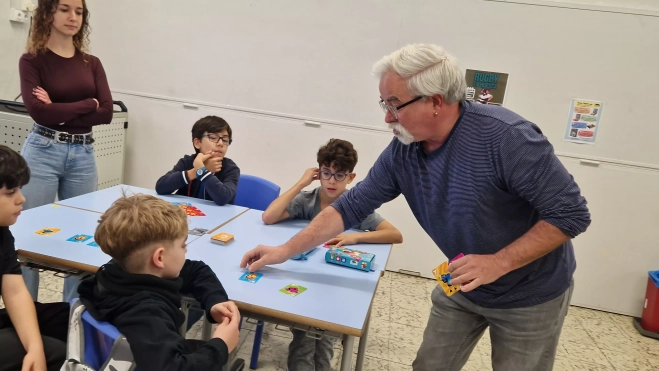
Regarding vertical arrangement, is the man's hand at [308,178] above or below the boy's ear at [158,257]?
above

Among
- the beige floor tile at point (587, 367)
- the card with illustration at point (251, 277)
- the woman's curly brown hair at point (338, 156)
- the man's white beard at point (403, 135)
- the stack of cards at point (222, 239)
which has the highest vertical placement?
the man's white beard at point (403, 135)

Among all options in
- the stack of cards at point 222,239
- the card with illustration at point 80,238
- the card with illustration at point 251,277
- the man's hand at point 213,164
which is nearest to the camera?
the card with illustration at point 251,277

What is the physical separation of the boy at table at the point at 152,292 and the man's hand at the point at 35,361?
29 centimetres

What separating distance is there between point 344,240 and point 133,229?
3.29 feet

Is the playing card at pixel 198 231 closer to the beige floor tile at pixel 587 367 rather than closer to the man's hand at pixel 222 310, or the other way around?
the man's hand at pixel 222 310

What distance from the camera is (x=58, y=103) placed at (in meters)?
2.33

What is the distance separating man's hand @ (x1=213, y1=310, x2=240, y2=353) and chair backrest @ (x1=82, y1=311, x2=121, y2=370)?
0.91 ft

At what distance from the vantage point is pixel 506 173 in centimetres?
129

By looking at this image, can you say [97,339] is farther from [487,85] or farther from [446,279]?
[487,85]

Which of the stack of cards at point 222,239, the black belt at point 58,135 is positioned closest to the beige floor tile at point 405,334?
the stack of cards at point 222,239

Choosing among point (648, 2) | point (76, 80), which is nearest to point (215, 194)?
point (76, 80)

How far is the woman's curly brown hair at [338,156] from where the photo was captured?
2.23 meters

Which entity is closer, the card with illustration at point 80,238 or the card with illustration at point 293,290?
the card with illustration at point 293,290

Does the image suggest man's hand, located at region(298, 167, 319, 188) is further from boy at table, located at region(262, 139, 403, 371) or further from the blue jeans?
the blue jeans
